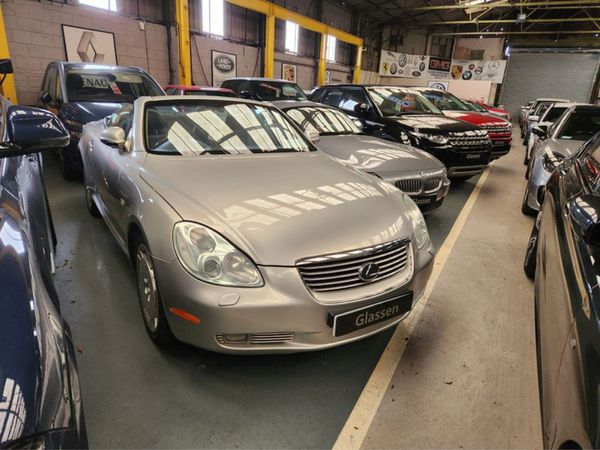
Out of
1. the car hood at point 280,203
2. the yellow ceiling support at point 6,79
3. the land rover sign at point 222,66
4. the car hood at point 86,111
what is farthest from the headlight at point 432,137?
the land rover sign at point 222,66

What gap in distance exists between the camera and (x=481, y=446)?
1535mm

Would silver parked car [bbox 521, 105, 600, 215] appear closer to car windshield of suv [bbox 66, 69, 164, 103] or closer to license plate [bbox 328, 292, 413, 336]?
license plate [bbox 328, 292, 413, 336]

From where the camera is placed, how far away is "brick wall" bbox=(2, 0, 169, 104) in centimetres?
713

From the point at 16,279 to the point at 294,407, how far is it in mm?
1238

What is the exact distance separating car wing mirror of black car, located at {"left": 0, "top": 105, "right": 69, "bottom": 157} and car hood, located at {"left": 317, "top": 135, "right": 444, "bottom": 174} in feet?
8.36

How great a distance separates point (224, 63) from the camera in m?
11.8

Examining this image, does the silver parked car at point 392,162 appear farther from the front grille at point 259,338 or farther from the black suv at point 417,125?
the front grille at point 259,338

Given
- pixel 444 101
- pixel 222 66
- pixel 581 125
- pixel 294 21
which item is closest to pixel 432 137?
pixel 581 125

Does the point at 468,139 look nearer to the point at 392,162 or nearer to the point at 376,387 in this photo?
the point at 392,162

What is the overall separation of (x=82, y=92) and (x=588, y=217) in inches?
221

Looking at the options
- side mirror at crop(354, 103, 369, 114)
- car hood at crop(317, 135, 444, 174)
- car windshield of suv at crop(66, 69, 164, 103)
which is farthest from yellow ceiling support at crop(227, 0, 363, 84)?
car hood at crop(317, 135, 444, 174)

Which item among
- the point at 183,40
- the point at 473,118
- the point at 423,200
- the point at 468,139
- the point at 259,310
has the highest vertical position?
the point at 183,40

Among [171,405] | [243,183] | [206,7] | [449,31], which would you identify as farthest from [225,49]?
[449,31]

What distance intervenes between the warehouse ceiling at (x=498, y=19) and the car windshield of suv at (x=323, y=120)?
14892 mm
